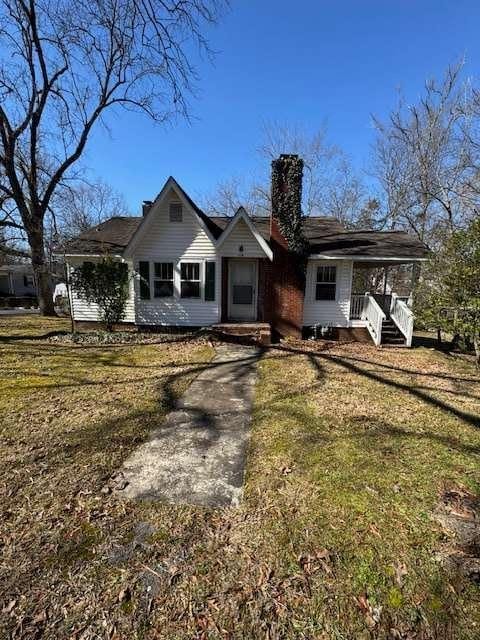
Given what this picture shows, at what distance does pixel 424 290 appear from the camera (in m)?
10.1

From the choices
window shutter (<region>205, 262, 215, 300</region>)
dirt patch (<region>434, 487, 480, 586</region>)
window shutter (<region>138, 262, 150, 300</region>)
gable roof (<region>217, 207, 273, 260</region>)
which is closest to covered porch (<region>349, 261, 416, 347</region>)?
gable roof (<region>217, 207, 273, 260</region>)

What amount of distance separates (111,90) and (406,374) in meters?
17.9

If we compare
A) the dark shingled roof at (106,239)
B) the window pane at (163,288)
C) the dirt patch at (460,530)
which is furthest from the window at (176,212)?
the dirt patch at (460,530)

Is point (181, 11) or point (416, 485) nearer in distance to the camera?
point (416, 485)

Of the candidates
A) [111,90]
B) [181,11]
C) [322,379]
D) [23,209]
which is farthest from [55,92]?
[322,379]

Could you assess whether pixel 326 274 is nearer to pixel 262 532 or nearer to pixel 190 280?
pixel 190 280

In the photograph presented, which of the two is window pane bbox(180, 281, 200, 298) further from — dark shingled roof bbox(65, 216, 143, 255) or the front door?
dark shingled roof bbox(65, 216, 143, 255)

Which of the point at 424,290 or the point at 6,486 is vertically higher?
the point at 424,290

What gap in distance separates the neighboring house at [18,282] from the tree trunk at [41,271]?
66.6 ft

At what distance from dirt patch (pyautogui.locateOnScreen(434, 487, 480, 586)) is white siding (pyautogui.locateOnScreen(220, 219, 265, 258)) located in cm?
898

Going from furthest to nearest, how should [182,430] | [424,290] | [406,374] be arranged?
[424,290], [406,374], [182,430]

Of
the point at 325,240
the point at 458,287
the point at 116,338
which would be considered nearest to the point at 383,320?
the point at 458,287

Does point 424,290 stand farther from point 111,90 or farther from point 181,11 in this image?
point 111,90

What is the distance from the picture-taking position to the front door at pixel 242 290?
12.1 m
